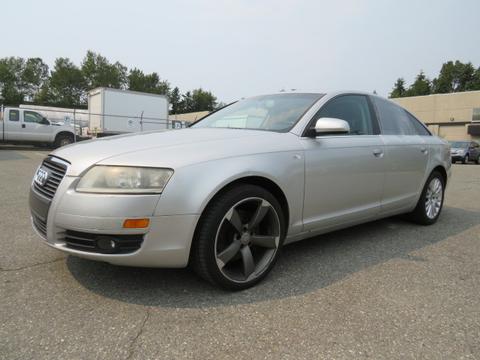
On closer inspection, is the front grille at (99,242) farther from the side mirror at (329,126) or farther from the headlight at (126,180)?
the side mirror at (329,126)

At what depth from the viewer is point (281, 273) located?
3047 mm

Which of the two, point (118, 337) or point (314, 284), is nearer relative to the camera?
point (118, 337)

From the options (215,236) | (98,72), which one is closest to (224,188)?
(215,236)

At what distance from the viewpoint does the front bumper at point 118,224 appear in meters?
2.29

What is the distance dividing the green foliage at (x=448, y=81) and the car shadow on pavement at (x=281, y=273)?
273 feet

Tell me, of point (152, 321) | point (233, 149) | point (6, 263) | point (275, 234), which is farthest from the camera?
point (6, 263)

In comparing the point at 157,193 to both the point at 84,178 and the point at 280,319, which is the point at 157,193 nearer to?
the point at 84,178

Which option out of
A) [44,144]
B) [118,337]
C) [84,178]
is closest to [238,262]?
[118,337]

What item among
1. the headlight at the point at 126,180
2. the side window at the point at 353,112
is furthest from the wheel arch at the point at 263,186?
the side window at the point at 353,112

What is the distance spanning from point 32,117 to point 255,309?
18200 millimetres

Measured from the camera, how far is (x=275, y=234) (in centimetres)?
288

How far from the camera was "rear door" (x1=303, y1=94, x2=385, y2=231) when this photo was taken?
3152mm

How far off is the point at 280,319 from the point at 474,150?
80.8ft

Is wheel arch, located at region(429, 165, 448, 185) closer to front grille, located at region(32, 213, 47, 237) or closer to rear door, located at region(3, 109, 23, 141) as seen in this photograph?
front grille, located at region(32, 213, 47, 237)
